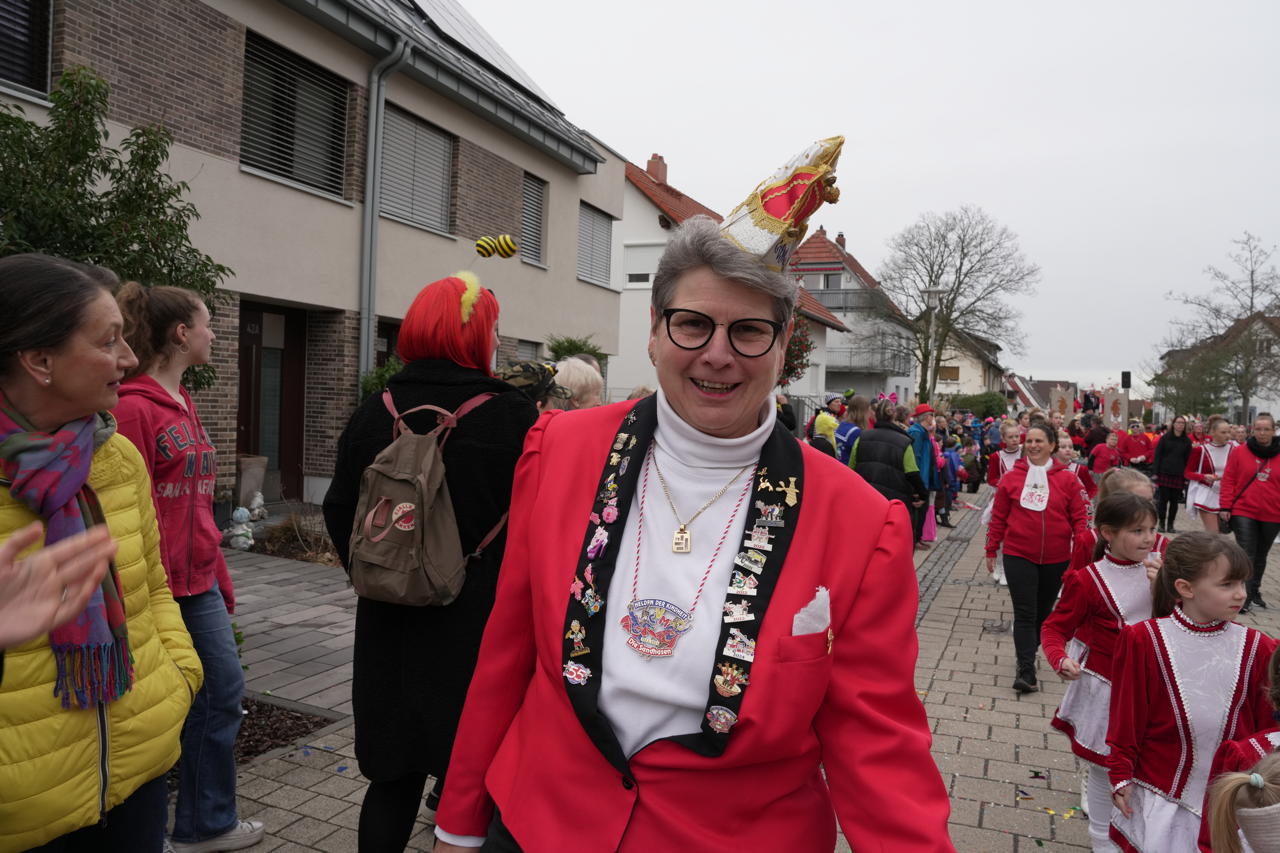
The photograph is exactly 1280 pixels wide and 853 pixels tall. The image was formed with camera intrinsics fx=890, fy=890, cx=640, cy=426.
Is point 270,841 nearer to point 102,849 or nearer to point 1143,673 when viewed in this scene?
point 102,849

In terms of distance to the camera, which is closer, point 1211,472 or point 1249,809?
point 1249,809

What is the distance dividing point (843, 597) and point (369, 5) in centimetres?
1258

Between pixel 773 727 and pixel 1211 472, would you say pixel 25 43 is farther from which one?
pixel 1211 472

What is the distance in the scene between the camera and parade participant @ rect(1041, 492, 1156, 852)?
156 inches

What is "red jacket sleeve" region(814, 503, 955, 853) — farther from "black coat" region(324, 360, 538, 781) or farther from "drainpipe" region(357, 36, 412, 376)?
"drainpipe" region(357, 36, 412, 376)

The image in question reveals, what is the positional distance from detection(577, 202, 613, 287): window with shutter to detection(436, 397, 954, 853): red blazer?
56.7ft

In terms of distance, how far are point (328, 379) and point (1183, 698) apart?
11545 mm

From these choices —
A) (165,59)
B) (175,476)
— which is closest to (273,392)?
(165,59)

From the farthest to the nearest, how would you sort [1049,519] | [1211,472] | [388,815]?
[1211,472] → [1049,519] → [388,815]

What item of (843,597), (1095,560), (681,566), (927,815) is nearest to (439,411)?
(681,566)

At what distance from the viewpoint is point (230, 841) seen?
3.39m

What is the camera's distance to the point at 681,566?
68.3 inches

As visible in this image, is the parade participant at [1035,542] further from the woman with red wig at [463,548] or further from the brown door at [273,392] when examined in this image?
the brown door at [273,392]

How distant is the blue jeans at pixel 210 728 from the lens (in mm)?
3170
